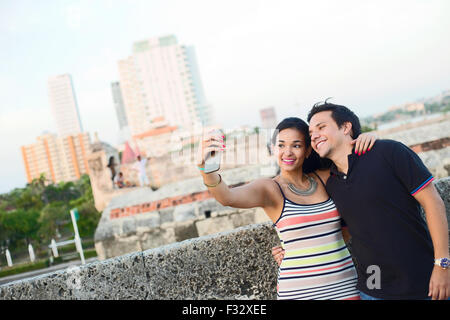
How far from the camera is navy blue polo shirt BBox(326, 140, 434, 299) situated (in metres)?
1.99

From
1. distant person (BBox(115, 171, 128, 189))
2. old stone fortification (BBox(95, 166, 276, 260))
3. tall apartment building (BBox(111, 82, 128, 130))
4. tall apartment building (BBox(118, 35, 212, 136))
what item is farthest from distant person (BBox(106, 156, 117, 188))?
tall apartment building (BBox(111, 82, 128, 130))

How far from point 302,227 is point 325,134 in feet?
1.88

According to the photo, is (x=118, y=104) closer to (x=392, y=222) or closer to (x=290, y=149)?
(x=290, y=149)

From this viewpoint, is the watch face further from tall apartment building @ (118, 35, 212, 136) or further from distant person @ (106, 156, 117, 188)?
tall apartment building @ (118, 35, 212, 136)

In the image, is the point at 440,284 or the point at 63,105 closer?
the point at 440,284

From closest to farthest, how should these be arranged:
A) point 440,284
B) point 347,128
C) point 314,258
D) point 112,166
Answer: point 440,284 → point 314,258 → point 347,128 → point 112,166

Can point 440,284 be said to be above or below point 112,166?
below

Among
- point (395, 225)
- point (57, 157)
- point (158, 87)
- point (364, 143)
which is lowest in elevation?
point (395, 225)

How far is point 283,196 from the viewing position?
230cm

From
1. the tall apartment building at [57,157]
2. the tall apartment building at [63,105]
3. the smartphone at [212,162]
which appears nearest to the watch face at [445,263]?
the smartphone at [212,162]

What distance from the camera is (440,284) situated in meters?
1.93

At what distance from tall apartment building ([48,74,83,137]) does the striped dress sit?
20356 centimetres

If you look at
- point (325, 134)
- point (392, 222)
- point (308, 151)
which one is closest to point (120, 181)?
point (308, 151)
